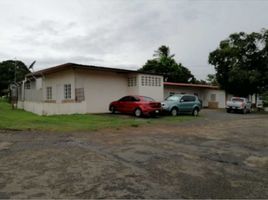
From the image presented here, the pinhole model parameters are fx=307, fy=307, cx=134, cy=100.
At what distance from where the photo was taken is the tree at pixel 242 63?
34.2m

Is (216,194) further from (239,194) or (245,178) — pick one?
(245,178)

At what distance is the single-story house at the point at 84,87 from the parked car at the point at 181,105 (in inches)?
119

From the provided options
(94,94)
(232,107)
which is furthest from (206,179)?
(232,107)

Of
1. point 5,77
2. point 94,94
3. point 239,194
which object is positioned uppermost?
point 5,77

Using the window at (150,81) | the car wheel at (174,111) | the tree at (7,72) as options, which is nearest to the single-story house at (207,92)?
the window at (150,81)

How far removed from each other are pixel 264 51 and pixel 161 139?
28167 mm

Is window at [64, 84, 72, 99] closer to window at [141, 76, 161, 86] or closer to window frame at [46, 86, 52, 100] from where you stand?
window frame at [46, 86, 52, 100]

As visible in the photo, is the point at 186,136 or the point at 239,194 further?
the point at 186,136

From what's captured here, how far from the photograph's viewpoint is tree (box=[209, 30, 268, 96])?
112 ft

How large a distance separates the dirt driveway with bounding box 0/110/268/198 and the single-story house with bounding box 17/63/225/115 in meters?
11.4

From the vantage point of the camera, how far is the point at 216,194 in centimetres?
534

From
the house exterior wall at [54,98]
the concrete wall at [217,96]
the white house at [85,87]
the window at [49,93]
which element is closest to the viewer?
the house exterior wall at [54,98]

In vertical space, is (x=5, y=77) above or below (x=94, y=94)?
above

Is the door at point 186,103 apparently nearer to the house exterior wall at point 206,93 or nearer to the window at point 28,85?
the house exterior wall at point 206,93
